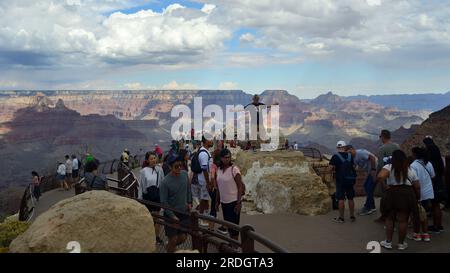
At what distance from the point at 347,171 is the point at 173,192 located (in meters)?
3.70

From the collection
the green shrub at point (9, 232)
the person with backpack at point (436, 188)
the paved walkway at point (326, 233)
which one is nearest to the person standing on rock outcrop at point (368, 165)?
the paved walkway at point (326, 233)

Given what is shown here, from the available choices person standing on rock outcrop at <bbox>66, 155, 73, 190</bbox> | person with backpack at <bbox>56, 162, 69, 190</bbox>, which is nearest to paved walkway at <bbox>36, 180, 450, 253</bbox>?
person standing on rock outcrop at <bbox>66, 155, 73, 190</bbox>

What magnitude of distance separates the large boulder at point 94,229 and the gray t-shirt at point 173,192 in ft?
3.15

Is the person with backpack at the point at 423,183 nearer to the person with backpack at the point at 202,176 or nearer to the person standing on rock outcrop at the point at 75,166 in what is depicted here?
the person with backpack at the point at 202,176

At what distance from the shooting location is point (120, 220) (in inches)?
182

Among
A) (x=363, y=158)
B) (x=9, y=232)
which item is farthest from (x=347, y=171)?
(x=9, y=232)

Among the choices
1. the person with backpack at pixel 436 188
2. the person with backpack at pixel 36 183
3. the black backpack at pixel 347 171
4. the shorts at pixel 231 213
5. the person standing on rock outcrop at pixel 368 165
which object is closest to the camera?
the shorts at pixel 231 213

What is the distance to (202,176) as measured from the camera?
776cm

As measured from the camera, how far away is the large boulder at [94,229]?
4.35 m

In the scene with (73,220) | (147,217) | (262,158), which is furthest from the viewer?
(262,158)
